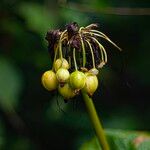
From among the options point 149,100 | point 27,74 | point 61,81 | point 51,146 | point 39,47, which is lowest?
point 51,146

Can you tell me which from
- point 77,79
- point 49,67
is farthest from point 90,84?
point 49,67

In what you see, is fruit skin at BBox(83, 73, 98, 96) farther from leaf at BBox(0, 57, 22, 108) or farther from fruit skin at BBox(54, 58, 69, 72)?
leaf at BBox(0, 57, 22, 108)

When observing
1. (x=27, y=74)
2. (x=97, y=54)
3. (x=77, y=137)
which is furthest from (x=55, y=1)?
(x=97, y=54)

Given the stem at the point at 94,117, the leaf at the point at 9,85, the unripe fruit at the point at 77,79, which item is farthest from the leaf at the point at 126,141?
the leaf at the point at 9,85

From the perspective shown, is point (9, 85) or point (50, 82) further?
point (9, 85)

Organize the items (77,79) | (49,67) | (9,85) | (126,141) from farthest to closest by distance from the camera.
Answer: (49,67)
(9,85)
(126,141)
(77,79)

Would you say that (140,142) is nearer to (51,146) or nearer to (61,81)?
(61,81)

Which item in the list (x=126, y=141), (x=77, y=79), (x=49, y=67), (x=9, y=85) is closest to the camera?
(x=77, y=79)

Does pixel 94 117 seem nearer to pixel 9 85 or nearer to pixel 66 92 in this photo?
pixel 66 92
